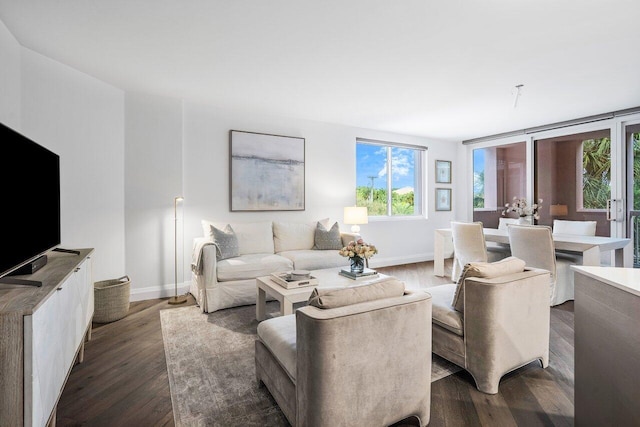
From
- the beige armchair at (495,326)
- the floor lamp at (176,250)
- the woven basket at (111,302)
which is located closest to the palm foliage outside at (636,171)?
the beige armchair at (495,326)

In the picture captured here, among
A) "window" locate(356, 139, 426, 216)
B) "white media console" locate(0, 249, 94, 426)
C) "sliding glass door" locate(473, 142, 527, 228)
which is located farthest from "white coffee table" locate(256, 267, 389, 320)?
"sliding glass door" locate(473, 142, 527, 228)

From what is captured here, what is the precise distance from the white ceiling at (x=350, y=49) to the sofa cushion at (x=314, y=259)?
192 cm

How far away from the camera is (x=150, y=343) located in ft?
8.59

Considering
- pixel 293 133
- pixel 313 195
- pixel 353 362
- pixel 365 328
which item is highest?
pixel 293 133

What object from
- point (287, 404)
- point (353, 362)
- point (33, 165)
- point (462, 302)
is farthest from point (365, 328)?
point (33, 165)

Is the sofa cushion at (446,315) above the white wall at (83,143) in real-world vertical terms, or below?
below

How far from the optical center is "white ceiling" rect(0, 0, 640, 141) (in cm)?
214

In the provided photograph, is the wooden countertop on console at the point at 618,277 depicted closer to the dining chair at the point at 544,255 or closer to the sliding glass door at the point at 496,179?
the dining chair at the point at 544,255

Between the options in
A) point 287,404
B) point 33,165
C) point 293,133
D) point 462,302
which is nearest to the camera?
point 287,404

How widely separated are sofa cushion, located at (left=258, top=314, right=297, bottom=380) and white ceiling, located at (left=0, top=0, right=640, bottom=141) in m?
2.02

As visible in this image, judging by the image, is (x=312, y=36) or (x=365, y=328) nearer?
(x=365, y=328)

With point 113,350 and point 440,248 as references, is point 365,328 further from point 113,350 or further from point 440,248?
point 440,248

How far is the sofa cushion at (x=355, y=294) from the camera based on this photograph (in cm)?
145

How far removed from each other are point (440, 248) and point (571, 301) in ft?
5.52
